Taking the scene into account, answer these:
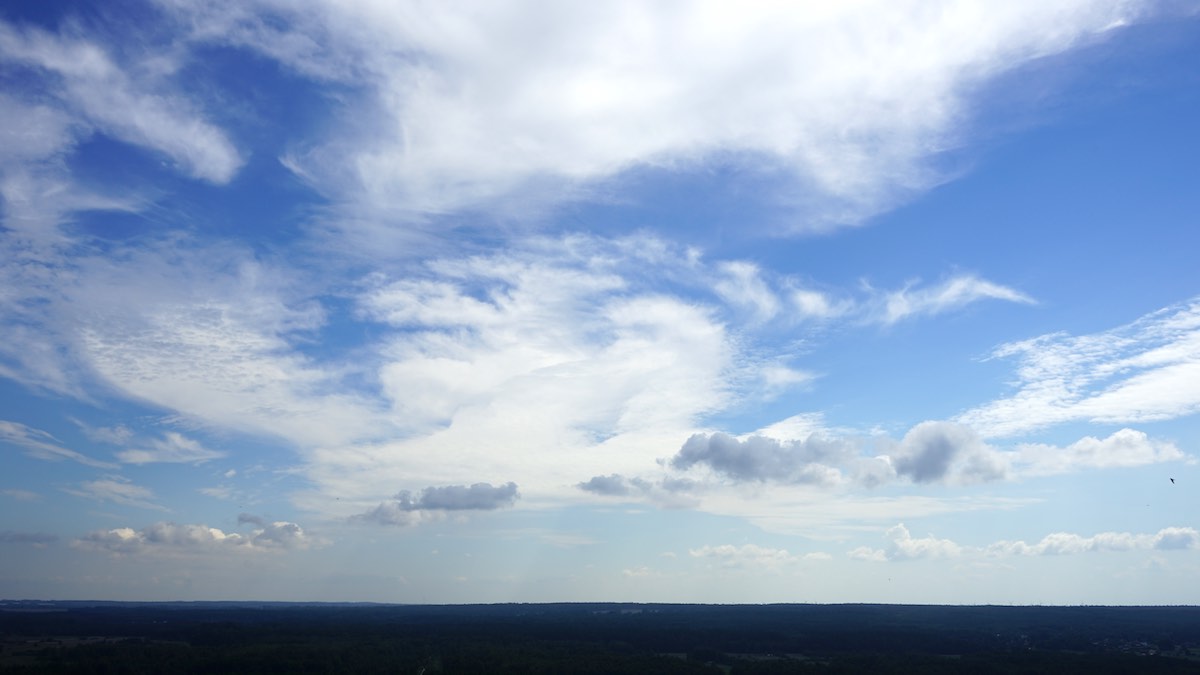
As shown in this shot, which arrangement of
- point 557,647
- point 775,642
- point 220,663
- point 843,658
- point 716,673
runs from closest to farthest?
point 716,673 < point 220,663 < point 843,658 < point 557,647 < point 775,642

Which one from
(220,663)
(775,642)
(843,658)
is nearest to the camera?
(220,663)

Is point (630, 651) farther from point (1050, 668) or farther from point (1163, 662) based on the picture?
point (1163, 662)

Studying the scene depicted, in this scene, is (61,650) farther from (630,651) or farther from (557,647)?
(630,651)

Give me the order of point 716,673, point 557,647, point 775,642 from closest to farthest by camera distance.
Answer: point 716,673 < point 557,647 < point 775,642

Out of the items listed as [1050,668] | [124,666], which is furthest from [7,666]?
[1050,668]

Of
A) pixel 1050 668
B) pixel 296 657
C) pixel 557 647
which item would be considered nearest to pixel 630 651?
pixel 557 647

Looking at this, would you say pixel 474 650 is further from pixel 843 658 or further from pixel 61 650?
pixel 61 650

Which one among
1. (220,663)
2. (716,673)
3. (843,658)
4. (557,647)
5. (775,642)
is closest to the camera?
(716,673)

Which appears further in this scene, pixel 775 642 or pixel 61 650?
pixel 775 642

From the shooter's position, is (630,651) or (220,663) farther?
(630,651)
